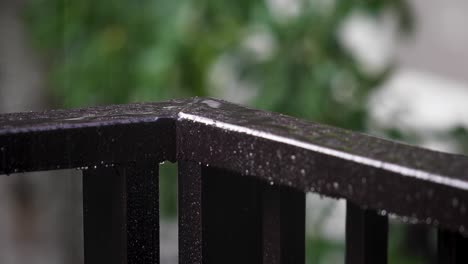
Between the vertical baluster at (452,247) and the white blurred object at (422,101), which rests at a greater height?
the vertical baluster at (452,247)

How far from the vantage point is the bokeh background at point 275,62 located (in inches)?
Result: 109

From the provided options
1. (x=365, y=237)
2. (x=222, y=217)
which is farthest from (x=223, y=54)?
(x=365, y=237)

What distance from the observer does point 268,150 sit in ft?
2.25

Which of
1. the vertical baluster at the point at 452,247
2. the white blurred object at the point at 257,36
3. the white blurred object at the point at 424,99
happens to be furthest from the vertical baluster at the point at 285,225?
the white blurred object at the point at 424,99

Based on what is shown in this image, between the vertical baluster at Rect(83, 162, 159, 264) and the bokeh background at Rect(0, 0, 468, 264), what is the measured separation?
1.92 metres

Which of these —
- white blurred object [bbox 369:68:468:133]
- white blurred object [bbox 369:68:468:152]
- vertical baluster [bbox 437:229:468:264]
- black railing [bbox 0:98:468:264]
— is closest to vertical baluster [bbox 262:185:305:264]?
black railing [bbox 0:98:468:264]

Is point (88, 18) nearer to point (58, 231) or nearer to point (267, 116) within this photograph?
point (58, 231)

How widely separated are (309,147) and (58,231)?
10.9ft

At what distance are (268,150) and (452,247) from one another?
0.14 meters

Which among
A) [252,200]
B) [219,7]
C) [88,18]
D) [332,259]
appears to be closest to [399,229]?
[332,259]

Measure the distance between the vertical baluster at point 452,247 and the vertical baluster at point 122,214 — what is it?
243 mm

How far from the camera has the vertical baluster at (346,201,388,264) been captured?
0.65 meters

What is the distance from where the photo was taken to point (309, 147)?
0.65 meters

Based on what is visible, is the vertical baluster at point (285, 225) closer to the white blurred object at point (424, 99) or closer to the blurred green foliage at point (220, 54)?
the blurred green foliage at point (220, 54)
